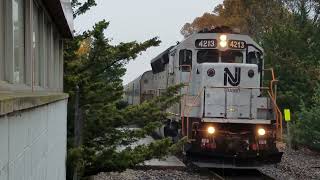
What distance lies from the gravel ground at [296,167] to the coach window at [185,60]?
3652mm

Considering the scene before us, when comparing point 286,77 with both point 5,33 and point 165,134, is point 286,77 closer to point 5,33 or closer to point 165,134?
point 165,134

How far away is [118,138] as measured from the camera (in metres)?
12.1

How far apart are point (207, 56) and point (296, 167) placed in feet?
14.0

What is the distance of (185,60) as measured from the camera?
15.4 meters

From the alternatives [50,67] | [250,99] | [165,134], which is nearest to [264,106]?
[250,99]

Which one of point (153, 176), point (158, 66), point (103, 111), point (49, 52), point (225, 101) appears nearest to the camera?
point (49, 52)

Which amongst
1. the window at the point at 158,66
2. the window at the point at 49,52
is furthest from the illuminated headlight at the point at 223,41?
the window at the point at 49,52

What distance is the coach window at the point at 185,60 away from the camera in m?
15.3

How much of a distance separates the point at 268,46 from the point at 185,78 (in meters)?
18.4

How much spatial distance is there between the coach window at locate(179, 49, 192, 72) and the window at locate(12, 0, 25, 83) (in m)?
11.3

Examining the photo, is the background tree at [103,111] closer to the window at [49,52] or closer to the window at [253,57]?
the window at [49,52]

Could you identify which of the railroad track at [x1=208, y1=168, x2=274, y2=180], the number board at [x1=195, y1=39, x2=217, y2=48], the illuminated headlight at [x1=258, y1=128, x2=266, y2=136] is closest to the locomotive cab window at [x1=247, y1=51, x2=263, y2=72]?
the number board at [x1=195, y1=39, x2=217, y2=48]

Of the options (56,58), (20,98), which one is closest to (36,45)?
(20,98)

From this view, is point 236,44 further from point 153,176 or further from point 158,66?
point 158,66
